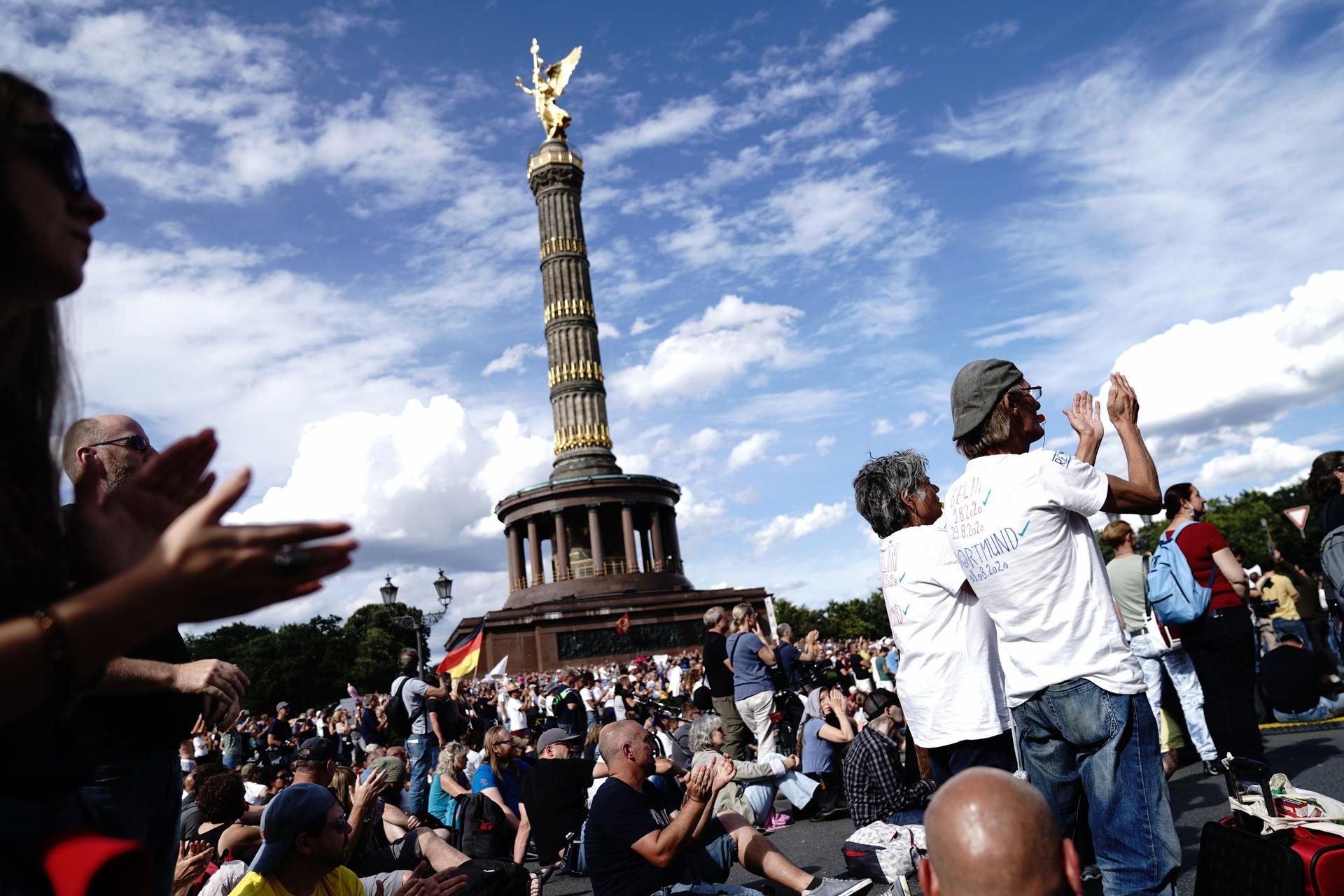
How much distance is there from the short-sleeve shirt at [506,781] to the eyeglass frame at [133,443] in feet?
16.4

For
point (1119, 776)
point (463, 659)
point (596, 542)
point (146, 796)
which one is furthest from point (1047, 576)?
point (596, 542)

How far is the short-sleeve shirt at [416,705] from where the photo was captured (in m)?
9.68

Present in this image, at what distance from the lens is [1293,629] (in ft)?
33.9

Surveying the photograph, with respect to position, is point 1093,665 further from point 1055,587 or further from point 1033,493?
point 1033,493

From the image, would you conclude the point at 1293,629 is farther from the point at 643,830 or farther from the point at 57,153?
the point at 57,153

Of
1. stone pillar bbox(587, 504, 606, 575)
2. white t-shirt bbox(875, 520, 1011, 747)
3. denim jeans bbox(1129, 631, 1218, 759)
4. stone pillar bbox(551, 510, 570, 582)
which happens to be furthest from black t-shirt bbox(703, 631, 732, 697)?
stone pillar bbox(551, 510, 570, 582)

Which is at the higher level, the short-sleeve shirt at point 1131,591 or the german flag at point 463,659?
the german flag at point 463,659

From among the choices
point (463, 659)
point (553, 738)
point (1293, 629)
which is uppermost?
point (463, 659)

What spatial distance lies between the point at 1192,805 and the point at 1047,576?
4.40 metres

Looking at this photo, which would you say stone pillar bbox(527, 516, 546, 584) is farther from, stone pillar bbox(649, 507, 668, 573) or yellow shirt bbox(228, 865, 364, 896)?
yellow shirt bbox(228, 865, 364, 896)

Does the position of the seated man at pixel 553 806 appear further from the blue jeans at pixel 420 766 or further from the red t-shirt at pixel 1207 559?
the red t-shirt at pixel 1207 559

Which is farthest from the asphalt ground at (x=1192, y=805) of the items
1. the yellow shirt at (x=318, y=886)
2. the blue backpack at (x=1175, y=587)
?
the yellow shirt at (x=318, y=886)

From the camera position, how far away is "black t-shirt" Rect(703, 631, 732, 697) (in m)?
9.61

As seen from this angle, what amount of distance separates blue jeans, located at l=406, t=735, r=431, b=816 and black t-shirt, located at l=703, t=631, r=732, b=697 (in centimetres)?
286
